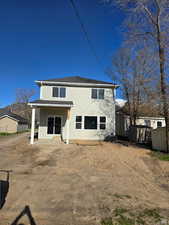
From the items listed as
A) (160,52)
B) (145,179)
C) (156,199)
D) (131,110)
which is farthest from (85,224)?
(131,110)

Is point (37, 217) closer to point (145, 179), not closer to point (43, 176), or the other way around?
point (43, 176)

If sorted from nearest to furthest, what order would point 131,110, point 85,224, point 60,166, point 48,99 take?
point 85,224 < point 60,166 < point 48,99 < point 131,110

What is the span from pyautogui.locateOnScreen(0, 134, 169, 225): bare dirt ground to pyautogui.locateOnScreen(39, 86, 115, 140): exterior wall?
6.59m

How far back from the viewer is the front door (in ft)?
47.4

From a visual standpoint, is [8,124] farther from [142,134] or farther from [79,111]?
[142,134]

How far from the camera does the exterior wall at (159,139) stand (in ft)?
33.7

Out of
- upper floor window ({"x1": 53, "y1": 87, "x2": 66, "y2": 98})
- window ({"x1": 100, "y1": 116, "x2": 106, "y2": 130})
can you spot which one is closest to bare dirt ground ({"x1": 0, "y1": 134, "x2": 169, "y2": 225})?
window ({"x1": 100, "y1": 116, "x2": 106, "y2": 130})

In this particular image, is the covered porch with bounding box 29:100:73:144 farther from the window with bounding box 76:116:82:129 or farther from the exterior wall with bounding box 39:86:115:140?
the window with bounding box 76:116:82:129

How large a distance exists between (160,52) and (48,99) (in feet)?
34.2

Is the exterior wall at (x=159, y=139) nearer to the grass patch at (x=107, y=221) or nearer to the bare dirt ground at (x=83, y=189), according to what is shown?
the bare dirt ground at (x=83, y=189)

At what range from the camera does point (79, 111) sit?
14789mm

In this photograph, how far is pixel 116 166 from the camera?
7098 millimetres

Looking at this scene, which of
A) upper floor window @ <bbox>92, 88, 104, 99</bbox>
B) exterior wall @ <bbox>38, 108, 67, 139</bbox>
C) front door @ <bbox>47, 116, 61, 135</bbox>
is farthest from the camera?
upper floor window @ <bbox>92, 88, 104, 99</bbox>

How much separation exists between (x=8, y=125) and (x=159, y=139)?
2998 cm
